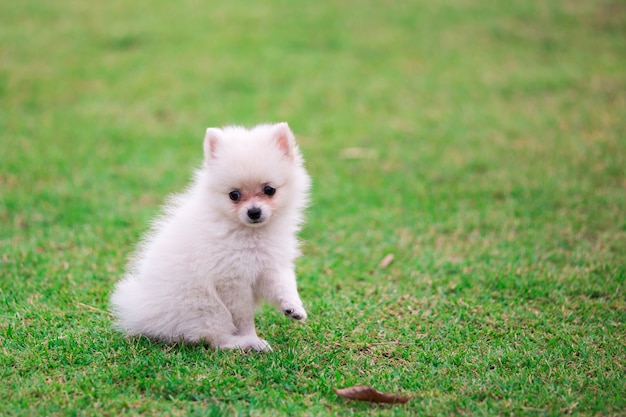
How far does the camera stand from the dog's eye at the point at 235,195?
13.5 feet

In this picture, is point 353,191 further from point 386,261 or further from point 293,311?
point 293,311

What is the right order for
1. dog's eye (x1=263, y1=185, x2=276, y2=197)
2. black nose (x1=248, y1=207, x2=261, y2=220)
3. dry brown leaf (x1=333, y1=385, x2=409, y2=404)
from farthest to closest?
dog's eye (x1=263, y1=185, x2=276, y2=197)
black nose (x1=248, y1=207, x2=261, y2=220)
dry brown leaf (x1=333, y1=385, x2=409, y2=404)

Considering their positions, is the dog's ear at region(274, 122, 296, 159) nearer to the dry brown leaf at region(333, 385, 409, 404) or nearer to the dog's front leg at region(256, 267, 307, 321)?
the dog's front leg at region(256, 267, 307, 321)

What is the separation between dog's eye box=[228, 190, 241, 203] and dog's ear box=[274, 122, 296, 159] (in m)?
0.38

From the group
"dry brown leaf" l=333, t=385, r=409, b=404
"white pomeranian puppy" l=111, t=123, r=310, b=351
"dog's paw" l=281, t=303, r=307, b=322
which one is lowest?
"dry brown leaf" l=333, t=385, r=409, b=404

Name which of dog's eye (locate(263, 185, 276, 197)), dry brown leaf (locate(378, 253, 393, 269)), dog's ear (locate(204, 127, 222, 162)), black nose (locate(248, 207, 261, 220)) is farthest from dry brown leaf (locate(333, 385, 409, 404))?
dry brown leaf (locate(378, 253, 393, 269))

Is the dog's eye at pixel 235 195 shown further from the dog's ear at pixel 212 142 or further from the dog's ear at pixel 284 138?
the dog's ear at pixel 284 138

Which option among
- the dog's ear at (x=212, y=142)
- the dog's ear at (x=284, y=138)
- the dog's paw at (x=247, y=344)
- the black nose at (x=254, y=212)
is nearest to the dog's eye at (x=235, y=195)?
the black nose at (x=254, y=212)

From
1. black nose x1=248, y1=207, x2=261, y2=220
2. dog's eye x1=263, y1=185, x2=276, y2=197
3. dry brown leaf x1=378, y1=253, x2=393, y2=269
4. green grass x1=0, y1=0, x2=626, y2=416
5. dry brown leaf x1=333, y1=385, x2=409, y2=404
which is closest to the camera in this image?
dry brown leaf x1=333, y1=385, x2=409, y2=404

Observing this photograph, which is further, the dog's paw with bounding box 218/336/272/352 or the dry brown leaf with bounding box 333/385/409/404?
the dog's paw with bounding box 218/336/272/352

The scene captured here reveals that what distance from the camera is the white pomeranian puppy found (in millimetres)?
4086

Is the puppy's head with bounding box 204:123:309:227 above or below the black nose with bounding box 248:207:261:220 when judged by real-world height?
above

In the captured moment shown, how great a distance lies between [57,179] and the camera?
7.39m

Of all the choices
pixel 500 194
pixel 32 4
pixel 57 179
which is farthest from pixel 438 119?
pixel 32 4
